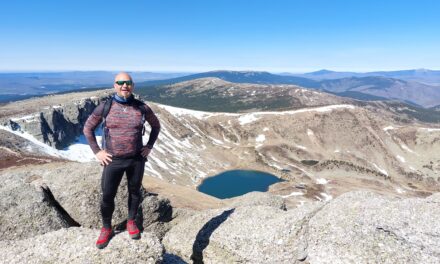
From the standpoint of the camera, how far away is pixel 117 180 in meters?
16.1

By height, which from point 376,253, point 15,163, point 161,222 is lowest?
point 15,163

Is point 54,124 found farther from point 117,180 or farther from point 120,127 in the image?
point 120,127

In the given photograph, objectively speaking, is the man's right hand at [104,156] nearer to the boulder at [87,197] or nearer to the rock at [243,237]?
the boulder at [87,197]

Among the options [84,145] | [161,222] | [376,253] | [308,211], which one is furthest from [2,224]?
[84,145]

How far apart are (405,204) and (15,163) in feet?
256

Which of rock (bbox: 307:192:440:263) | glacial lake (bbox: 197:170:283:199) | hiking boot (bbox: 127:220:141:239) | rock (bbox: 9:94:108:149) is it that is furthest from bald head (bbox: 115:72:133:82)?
glacial lake (bbox: 197:170:283:199)

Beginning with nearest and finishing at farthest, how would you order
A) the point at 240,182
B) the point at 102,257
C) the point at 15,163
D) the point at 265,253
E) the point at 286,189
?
1. the point at 102,257
2. the point at 265,253
3. the point at 15,163
4. the point at 286,189
5. the point at 240,182

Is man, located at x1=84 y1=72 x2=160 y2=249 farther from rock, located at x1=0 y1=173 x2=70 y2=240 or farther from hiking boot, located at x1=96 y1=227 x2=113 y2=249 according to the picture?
rock, located at x1=0 y1=173 x2=70 y2=240

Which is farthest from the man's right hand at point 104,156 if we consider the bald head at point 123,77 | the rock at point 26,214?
the rock at point 26,214

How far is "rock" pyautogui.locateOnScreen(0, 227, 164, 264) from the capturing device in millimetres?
15547

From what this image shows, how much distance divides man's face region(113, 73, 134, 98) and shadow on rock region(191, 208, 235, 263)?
12.3 m

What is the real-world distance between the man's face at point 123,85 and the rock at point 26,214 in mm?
10719

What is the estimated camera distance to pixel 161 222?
90.0 ft

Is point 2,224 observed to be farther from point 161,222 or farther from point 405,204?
point 405,204
